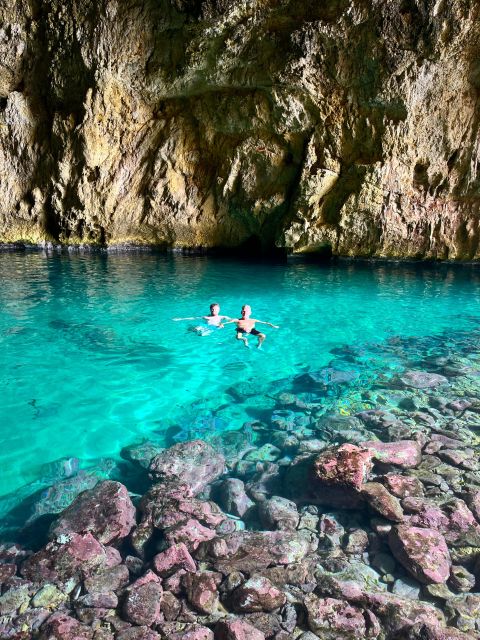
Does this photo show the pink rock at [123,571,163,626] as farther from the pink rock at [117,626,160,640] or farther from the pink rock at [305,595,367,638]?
the pink rock at [305,595,367,638]

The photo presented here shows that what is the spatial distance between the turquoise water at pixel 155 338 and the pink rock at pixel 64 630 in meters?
2.24

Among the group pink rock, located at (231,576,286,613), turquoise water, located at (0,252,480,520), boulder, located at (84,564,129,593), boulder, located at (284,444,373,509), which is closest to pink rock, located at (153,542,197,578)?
boulder, located at (84,564,129,593)

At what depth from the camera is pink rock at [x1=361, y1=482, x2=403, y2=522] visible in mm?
4617

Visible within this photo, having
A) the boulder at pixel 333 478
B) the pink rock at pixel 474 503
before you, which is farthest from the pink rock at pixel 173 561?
the pink rock at pixel 474 503

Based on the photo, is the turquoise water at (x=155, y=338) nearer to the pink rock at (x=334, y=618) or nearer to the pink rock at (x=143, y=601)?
the pink rock at (x=143, y=601)

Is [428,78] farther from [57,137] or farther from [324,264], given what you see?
[57,137]

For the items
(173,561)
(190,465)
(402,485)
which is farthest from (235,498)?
(402,485)

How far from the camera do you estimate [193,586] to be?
3.85 m

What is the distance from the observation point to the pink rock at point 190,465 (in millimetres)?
5484

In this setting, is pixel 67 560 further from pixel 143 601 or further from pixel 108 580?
pixel 143 601

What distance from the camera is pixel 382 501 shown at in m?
4.75

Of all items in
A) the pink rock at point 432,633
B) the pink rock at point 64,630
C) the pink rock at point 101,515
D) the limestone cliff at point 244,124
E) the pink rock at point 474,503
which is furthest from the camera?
the limestone cliff at point 244,124

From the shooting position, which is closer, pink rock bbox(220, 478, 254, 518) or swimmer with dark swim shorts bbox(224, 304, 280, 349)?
pink rock bbox(220, 478, 254, 518)

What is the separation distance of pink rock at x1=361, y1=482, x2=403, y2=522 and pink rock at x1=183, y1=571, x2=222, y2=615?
1.92 meters
